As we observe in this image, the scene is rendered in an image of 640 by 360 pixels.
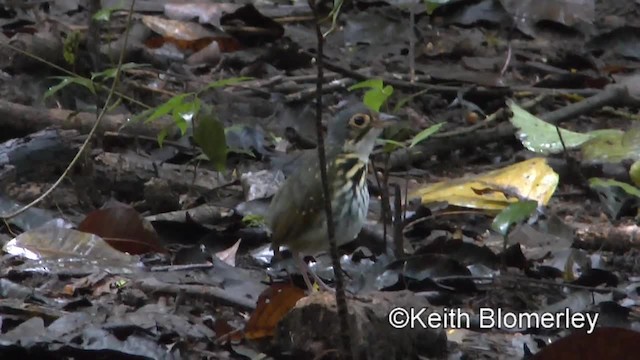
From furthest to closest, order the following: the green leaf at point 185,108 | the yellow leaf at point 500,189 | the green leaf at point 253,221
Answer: the yellow leaf at point 500,189 < the green leaf at point 253,221 < the green leaf at point 185,108

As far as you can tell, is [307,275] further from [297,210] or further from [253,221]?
[253,221]

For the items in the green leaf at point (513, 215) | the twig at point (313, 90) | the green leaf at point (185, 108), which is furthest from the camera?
the twig at point (313, 90)

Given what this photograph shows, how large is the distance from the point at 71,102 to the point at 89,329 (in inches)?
123

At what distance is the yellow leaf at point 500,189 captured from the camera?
221 inches

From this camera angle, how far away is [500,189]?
5.68 m

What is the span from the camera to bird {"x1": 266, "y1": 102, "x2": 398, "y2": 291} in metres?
4.50

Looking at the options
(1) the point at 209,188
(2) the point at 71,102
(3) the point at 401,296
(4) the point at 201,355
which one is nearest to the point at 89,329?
(4) the point at 201,355

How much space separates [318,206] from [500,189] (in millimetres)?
1359

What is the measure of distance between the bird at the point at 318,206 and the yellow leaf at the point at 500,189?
2.77ft

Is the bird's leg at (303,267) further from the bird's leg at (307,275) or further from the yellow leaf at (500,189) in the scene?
the yellow leaf at (500,189)

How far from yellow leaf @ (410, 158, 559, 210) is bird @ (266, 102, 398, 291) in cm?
84

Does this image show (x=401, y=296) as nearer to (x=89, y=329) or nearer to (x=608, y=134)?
(x=89, y=329)

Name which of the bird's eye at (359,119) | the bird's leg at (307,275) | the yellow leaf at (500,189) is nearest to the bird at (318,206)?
the bird's leg at (307,275)

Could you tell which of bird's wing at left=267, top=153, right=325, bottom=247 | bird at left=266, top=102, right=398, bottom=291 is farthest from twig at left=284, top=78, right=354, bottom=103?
bird's wing at left=267, top=153, right=325, bottom=247
